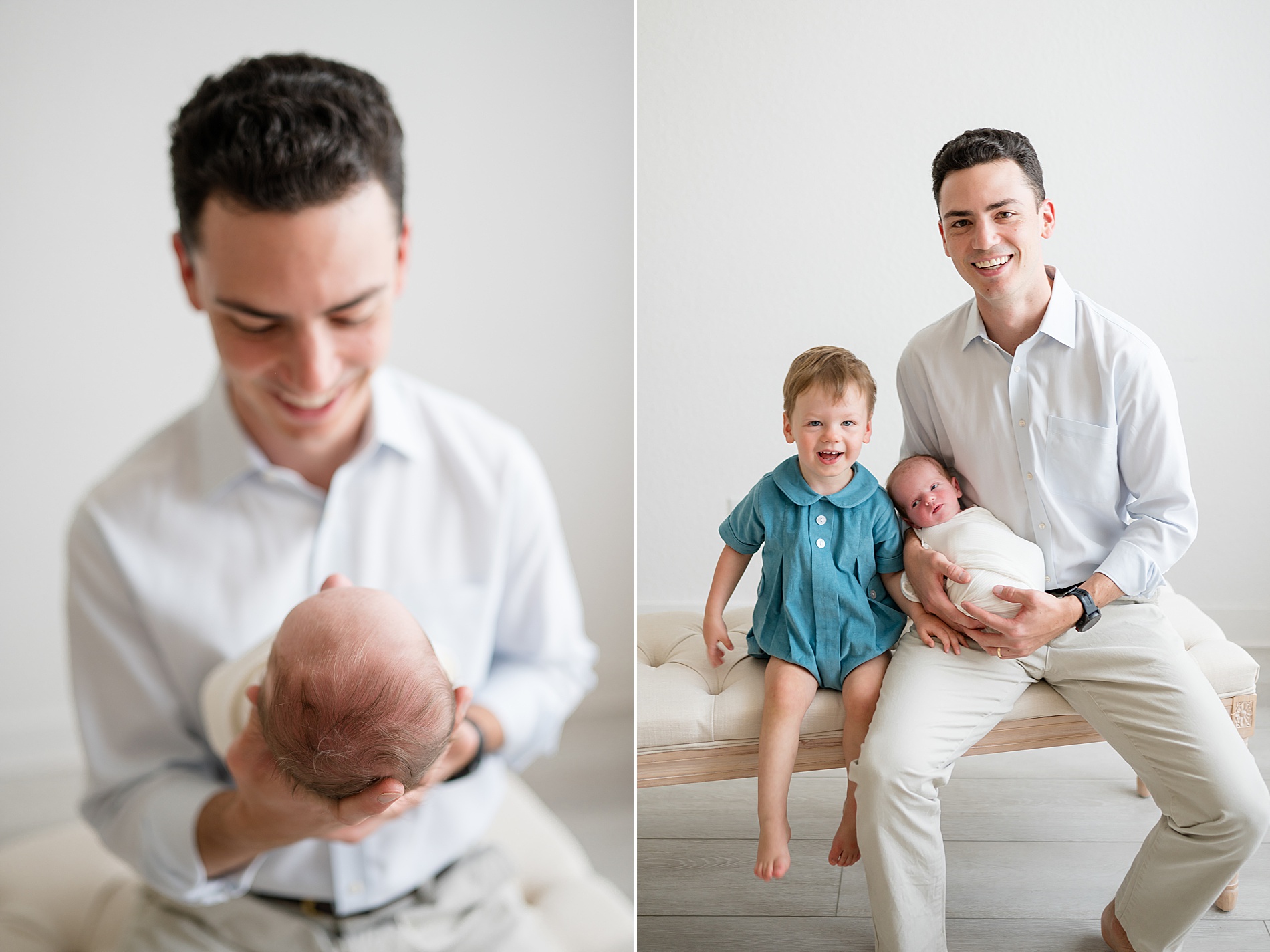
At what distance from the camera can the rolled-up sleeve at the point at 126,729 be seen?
0.73 m

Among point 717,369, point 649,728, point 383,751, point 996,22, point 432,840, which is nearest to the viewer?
point 383,751

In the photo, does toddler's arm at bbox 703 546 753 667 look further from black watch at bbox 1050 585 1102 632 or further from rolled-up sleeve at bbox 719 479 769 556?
black watch at bbox 1050 585 1102 632

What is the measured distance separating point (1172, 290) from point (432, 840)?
2483mm

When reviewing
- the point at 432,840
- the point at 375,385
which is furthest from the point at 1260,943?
the point at 375,385

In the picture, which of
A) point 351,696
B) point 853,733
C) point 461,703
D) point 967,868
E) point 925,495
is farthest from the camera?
point 967,868

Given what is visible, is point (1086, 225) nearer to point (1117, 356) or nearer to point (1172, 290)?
point (1172, 290)

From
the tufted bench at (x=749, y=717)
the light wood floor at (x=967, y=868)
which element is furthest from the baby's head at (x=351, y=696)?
the light wood floor at (x=967, y=868)

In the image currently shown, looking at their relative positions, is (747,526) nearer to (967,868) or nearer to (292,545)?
(967,868)

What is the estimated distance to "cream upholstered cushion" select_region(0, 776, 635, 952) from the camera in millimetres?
753

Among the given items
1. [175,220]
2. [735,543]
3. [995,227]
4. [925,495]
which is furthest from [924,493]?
[175,220]

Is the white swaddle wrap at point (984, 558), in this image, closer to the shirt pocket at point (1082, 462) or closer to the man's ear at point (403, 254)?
the shirt pocket at point (1082, 462)

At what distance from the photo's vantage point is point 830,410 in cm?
143

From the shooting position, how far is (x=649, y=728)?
145cm

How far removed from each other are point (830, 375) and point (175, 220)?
3.21 feet
